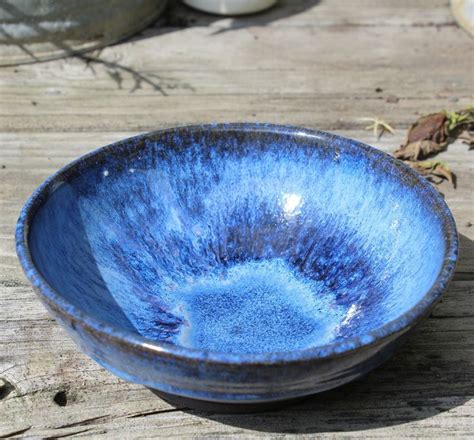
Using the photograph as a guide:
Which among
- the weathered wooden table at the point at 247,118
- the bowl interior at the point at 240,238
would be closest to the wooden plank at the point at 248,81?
the weathered wooden table at the point at 247,118

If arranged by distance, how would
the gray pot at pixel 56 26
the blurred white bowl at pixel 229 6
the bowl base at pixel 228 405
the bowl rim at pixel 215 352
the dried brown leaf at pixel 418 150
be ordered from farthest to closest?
the blurred white bowl at pixel 229 6
the gray pot at pixel 56 26
the dried brown leaf at pixel 418 150
the bowl base at pixel 228 405
the bowl rim at pixel 215 352

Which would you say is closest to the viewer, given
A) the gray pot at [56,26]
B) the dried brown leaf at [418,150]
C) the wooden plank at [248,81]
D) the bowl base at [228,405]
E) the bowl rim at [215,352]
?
the bowl rim at [215,352]

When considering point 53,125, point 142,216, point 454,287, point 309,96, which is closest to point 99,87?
point 53,125

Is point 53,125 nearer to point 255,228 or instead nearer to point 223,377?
point 255,228

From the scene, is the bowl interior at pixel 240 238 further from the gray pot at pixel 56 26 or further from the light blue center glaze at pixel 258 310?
the gray pot at pixel 56 26

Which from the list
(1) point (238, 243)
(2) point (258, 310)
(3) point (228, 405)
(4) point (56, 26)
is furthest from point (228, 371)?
(4) point (56, 26)

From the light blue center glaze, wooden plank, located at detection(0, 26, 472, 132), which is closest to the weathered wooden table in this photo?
wooden plank, located at detection(0, 26, 472, 132)

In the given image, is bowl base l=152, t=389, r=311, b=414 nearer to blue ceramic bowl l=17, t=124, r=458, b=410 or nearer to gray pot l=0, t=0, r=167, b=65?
blue ceramic bowl l=17, t=124, r=458, b=410
